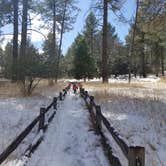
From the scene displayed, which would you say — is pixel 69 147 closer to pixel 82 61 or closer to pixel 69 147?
pixel 69 147

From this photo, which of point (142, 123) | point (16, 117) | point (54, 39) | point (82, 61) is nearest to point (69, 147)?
point (142, 123)

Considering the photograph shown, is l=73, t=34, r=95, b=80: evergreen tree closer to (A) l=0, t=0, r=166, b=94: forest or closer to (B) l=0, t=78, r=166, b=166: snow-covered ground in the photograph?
(A) l=0, t=0, r=166, b=94: forest

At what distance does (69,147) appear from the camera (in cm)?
905

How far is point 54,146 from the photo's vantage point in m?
9.12

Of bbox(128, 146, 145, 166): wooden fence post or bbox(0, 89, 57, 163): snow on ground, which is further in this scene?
bbox(0, 89, 57, 163): snow on ground

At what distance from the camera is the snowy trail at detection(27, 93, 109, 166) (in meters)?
7.86

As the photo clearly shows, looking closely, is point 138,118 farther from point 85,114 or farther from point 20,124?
point 20,124

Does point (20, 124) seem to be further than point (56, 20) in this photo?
No

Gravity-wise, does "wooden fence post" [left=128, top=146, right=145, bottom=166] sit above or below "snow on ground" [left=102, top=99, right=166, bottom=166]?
above

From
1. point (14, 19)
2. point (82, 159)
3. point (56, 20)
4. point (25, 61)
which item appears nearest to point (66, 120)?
point (82, 159)

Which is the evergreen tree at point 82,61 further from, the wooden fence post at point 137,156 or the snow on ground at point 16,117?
the wooden fence post at point 137,156

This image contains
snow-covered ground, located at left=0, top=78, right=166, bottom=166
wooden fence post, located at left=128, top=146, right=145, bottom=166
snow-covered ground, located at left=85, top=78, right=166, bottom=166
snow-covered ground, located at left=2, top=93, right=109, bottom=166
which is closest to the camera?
wooden fence post, located at left=128, top=146, right=145, bottom=166

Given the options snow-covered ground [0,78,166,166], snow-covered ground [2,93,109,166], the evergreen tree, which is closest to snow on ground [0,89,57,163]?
snow-covered ground [0,78,166,166]

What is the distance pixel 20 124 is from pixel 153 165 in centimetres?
591
